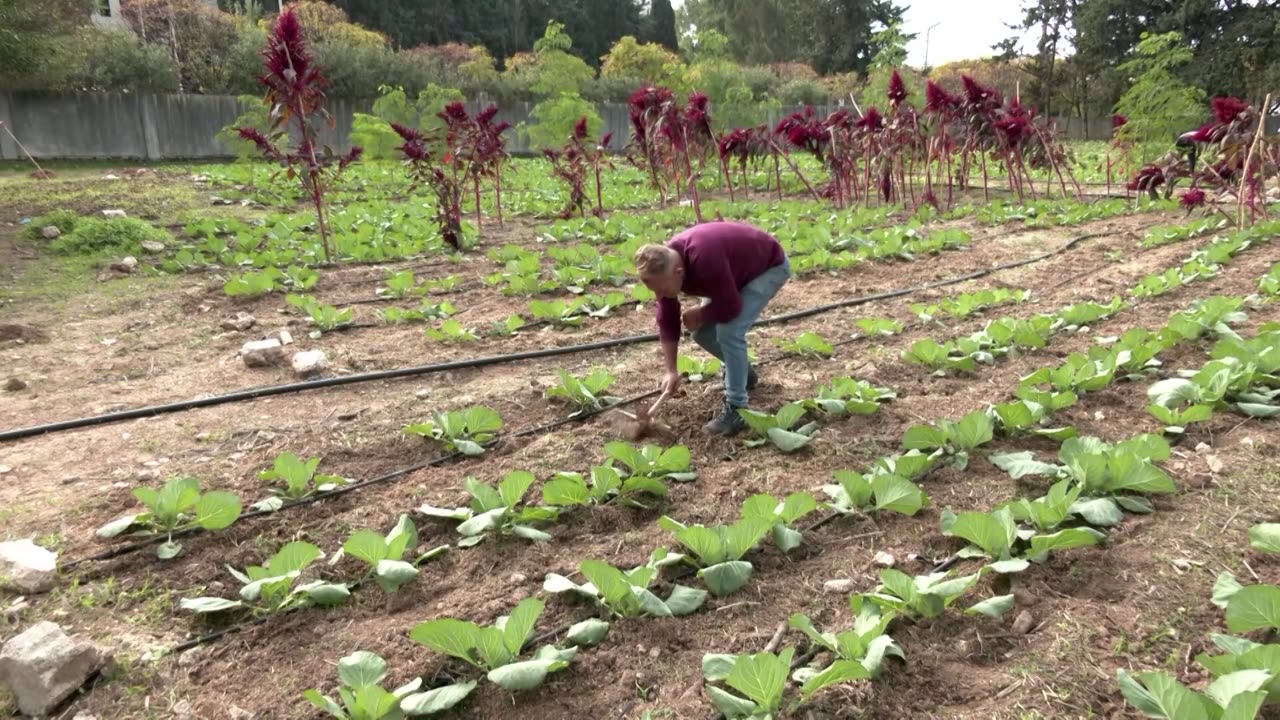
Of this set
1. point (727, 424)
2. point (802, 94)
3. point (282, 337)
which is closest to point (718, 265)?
point (727, 424)

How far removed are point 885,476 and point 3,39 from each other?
14.6m

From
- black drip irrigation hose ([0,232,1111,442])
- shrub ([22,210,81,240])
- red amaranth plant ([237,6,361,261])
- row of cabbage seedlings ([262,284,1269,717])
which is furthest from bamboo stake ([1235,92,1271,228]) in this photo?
shrub ([22,210,81,240])

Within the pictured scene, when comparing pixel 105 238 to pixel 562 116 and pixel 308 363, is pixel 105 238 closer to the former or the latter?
pixel 308 363

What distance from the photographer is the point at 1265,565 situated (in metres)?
2.32

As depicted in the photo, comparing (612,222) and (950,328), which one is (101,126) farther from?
(950,328)

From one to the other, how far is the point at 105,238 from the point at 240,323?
12.4 ft

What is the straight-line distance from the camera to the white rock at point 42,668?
199cm

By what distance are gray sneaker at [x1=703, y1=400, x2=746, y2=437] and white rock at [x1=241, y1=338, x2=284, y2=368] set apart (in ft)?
8.89

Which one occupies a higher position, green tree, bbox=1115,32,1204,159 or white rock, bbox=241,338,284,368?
green tree, bbox=1115,32,1204,159

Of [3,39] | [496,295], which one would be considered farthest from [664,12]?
[496,295]

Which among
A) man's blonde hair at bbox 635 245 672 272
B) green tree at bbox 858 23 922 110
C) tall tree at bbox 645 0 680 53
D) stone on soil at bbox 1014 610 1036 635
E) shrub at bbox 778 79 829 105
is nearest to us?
stone on soil at bbox 1014 610 1036 635

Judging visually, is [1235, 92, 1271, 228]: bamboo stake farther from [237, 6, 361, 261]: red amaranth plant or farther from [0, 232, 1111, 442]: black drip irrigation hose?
[237, 6, 361, 261]: red amaranth plant

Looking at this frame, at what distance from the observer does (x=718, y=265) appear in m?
3.40

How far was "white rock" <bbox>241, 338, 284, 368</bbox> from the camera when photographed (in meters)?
4.71
